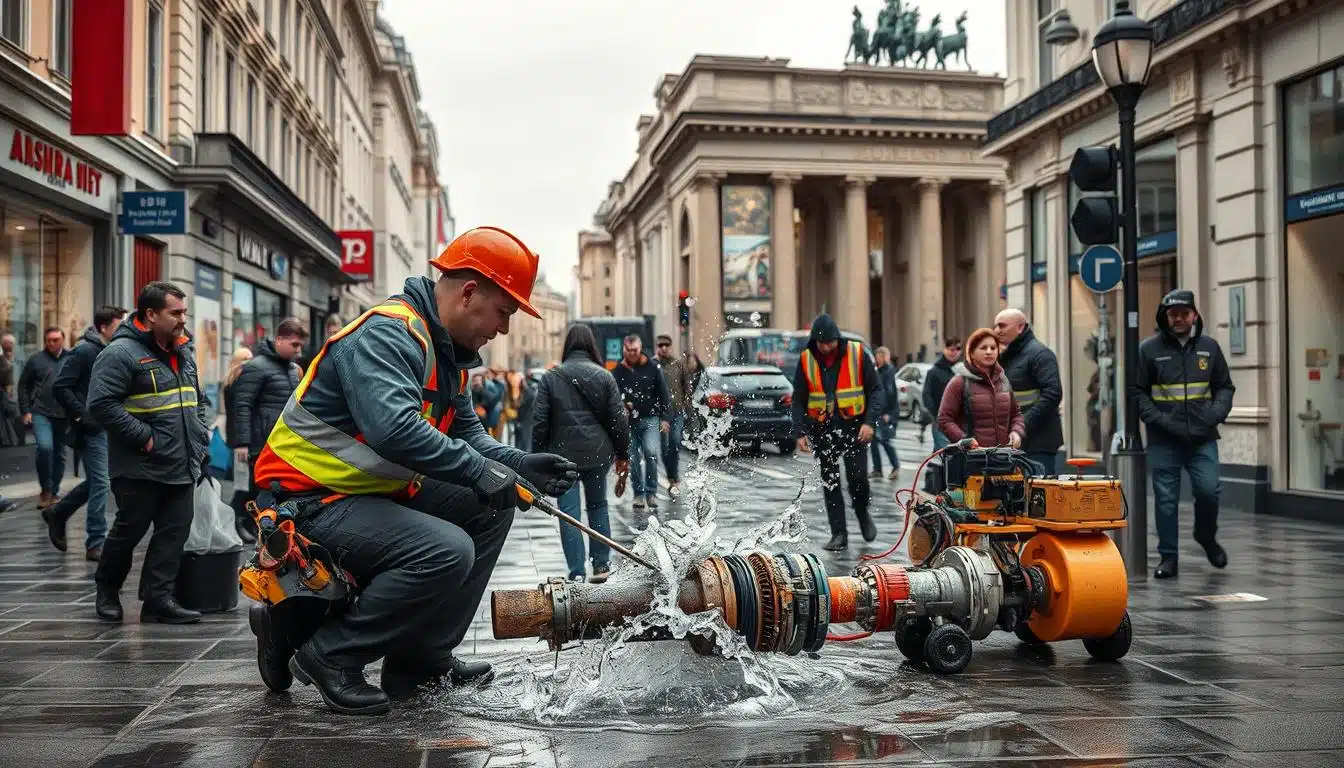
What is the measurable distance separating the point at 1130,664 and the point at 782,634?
1767mm

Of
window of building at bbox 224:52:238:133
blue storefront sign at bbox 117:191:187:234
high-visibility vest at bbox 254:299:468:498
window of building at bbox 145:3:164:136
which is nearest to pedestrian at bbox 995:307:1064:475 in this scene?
high-visibility vest at bbox 254:299:468:498

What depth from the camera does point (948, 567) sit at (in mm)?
5973

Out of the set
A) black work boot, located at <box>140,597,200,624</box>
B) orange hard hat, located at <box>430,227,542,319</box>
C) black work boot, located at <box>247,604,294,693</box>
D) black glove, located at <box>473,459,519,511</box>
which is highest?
orange hard hat, located at <box>430,227,542,319</box>

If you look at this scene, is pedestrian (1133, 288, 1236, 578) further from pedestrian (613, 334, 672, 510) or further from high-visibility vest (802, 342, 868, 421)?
pedestrian (613, 334, 672, 510)

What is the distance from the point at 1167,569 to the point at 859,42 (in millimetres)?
61761

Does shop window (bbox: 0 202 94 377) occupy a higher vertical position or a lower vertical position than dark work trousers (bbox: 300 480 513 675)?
higher

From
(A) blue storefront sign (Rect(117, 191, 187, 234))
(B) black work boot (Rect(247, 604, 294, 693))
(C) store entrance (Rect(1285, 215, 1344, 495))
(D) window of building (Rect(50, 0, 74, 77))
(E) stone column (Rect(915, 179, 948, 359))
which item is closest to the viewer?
(B) black work boot (Rect(247, 604, 294, 693))

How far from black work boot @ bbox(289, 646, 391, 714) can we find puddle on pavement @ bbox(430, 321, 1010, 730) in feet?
0.95

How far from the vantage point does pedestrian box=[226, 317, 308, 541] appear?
10055mm

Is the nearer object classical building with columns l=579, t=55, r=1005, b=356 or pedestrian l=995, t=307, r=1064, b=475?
pedestrian l=995, t=307, r=1064, b=475

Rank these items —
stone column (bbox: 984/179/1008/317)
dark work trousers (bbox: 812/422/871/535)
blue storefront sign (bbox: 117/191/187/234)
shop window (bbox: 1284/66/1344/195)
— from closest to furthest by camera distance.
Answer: dark work trousers (bbox: 812/422/871/535) → shop window (bbox: 1284/66/1344/195) → blue storefront sign (bbox: 117/191/187/234) → stone column (bbox: 984/179/1008/317)

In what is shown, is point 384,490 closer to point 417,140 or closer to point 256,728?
Result: point 256,728

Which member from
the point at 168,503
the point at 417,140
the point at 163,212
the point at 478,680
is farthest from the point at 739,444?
the point at 417,140

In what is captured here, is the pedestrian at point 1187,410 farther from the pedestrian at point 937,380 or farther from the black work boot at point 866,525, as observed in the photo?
the pedestrian at point 937,380
